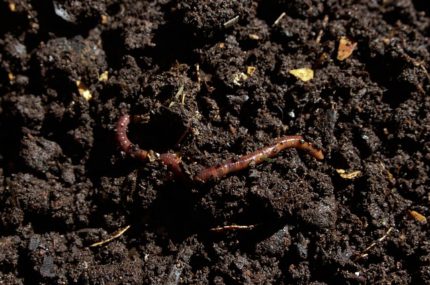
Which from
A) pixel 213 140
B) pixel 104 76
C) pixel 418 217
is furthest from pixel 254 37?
pixel 418 217

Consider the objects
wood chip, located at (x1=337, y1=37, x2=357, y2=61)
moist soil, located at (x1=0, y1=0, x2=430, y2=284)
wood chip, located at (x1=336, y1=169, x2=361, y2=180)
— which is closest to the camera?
moist soil, located at (x1=0, y1=0, x2=430, y2=284)

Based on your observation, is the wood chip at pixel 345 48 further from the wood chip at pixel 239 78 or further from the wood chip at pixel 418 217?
the wood chip at pixel 418 217

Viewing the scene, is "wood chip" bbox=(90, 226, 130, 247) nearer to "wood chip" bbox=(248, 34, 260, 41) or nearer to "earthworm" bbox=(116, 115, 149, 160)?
"earthworm" bbox=(116, 115, 149, 160)

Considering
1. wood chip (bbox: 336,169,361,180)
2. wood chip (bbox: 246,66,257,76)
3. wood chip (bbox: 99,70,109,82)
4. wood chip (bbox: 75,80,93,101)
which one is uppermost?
wood chip (bbox: 246,66,257,76)

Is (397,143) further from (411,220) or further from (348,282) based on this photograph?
(348,282)

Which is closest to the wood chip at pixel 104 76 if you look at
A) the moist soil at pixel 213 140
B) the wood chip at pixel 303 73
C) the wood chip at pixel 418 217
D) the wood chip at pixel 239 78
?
the moist soil at pixel 213 140

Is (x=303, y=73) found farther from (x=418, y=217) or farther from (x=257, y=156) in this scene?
(x=418, y=217)

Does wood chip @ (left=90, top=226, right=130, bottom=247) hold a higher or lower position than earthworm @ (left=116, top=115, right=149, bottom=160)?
lower

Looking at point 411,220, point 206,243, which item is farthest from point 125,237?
point 411,220

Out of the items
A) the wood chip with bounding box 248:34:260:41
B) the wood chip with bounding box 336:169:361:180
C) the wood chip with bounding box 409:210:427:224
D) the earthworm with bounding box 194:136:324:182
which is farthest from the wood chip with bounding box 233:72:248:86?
the wood chip with bounding box 409:210:427:224
